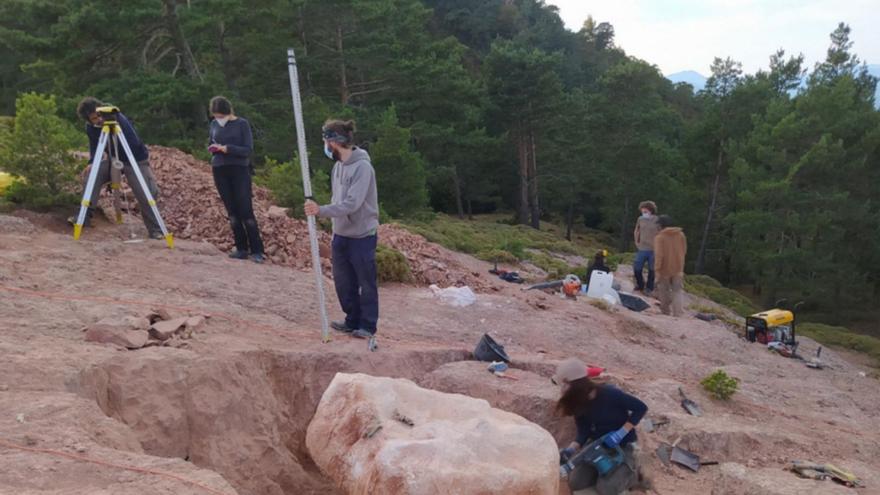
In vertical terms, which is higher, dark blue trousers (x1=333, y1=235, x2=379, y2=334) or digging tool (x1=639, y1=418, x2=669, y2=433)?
dark blue trousers (x1=333, y1=235, x2=379, y2=334)

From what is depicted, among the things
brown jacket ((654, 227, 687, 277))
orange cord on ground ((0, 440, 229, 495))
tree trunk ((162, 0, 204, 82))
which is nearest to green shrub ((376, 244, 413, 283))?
brown jacket ((654, 227, 687, 277))

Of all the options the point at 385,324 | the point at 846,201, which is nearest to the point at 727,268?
the point at 846,201

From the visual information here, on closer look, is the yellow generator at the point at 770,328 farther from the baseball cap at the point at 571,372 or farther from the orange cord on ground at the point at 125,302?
the orange cord on ground at the point at 125,302

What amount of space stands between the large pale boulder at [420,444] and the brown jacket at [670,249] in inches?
261

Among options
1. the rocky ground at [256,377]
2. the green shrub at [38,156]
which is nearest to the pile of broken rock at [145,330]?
the rocky ground at [256,377]

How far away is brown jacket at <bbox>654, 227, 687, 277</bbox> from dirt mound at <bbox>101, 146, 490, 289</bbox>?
294cm

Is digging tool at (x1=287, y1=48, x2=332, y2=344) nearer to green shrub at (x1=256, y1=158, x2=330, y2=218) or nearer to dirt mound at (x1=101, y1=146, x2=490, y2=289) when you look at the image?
dirt mound at (x1=101, y1=146, x2=490, y2=289)

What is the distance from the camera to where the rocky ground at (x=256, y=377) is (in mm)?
3562

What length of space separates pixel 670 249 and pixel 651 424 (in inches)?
198

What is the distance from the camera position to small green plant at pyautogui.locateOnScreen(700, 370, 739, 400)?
7.04 meters

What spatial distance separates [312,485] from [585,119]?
100.0ft

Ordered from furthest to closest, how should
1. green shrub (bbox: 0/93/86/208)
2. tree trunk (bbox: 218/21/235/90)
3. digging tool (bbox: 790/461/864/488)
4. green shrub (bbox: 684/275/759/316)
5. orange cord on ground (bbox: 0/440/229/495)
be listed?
tree trunk (bbox: 218/21/235/90), green shrub (bbox: 684/275/759/316), green shrub (bbox: 0/93/86/208), digging tool (bbox: 790/461/864/488), orange cord on ground (bbox: 0/440/229/495)

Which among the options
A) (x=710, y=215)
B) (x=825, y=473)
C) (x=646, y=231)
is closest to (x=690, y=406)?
(x=825, y=473)

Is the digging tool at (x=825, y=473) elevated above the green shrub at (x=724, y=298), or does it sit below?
above
